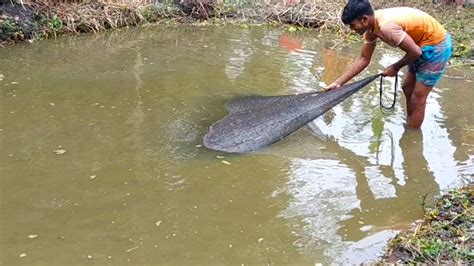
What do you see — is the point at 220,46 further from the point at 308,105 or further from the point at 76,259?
the point at 76,259

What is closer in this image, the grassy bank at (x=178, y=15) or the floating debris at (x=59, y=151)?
the floating debris at (x=59, y=151)

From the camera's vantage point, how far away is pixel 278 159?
4.88 m

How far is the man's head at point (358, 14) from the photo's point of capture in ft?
14.7

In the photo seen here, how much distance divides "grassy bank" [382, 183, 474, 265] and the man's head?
5.14 ft

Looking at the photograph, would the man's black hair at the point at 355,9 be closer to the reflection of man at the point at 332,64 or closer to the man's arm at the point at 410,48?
the man's arm at the point at 410,48

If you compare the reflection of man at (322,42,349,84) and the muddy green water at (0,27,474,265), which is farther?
the reflection of man at (322,42,349,84)

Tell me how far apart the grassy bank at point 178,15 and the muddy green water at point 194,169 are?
1465 mm

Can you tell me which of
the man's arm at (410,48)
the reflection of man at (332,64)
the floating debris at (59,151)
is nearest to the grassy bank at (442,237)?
the man's arm at (410,48)

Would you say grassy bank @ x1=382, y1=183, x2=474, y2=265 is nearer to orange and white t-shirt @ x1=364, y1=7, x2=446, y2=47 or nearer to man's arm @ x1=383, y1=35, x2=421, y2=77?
man's arm @ x1=383, y1=35, x2=421, y2=77

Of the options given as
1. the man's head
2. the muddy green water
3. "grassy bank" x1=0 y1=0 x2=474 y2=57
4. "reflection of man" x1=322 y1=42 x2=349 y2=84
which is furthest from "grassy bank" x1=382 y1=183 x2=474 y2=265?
"grassy bank" x1=0 y1=0 x2=474 y2=57

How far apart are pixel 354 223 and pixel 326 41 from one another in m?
6.49

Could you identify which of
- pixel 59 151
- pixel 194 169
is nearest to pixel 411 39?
pixel 194 169

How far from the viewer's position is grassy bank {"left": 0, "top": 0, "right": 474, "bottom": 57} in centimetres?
905

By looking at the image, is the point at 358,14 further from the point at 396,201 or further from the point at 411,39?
the point at 396,201
